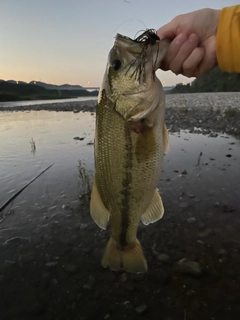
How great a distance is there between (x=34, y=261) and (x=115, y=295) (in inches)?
55.7

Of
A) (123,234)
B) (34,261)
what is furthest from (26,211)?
(123,234)

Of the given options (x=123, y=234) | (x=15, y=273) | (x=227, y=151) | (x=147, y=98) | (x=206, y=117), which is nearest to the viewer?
(x=147, y=98)

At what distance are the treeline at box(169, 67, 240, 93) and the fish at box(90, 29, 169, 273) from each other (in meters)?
80.1

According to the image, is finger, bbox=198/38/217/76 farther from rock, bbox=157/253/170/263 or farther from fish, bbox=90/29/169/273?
rock, bbox=157/253/170/263

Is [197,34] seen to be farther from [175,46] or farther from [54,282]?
[54,282]

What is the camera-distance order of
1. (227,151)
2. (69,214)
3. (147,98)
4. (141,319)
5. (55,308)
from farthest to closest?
(227,151), (69,214), (55,308), (141,319), (147,98)

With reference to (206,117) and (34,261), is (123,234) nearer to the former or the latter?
(34,261)

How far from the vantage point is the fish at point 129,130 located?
2.39 m

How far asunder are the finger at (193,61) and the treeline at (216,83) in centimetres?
7948

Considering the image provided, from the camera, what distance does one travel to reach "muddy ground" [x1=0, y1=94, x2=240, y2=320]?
3.28 meters

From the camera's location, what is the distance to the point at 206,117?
59.4 feet

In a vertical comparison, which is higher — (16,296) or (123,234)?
(123,234)

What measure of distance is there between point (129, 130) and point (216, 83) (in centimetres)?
9410

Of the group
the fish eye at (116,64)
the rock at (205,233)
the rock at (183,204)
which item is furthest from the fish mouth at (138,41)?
the rock at (183,204)
